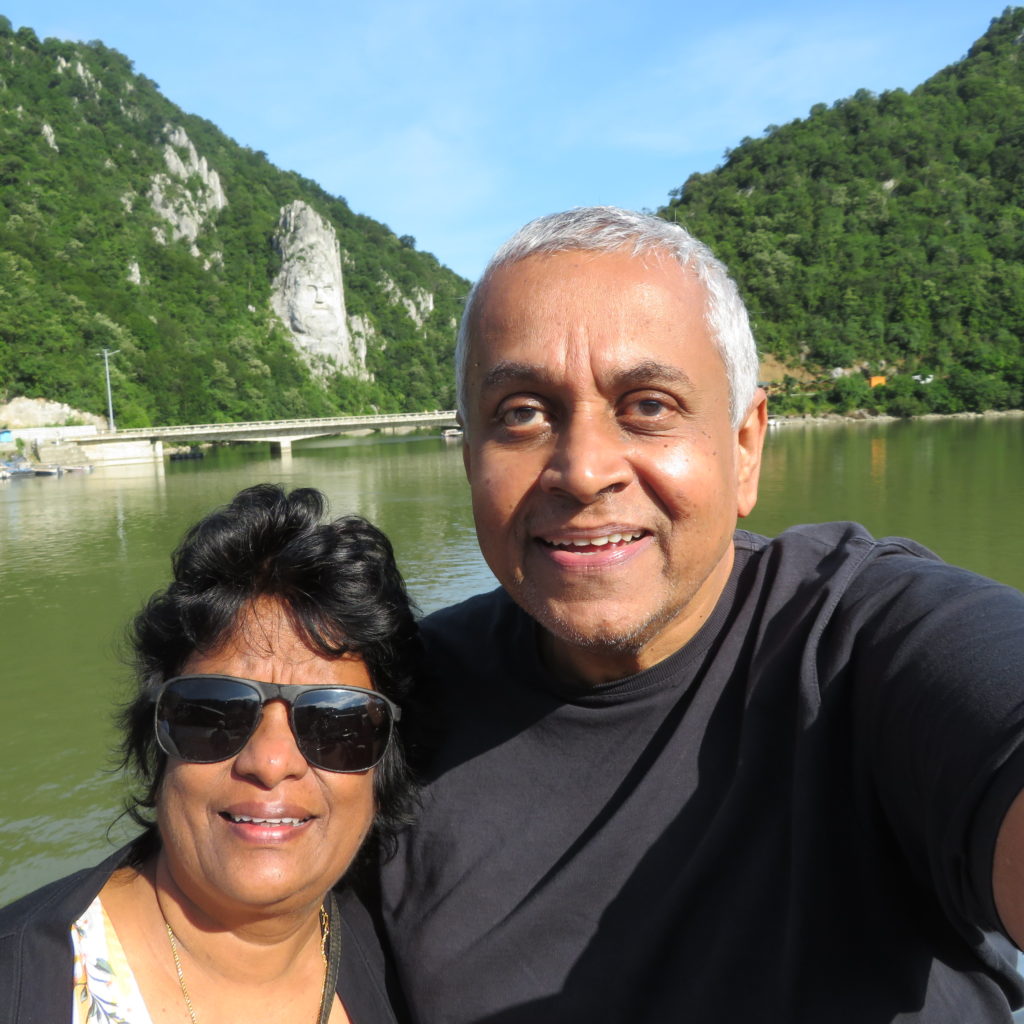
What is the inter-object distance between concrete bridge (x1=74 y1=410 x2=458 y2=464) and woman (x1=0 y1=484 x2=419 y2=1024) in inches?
1672

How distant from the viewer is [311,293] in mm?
88125

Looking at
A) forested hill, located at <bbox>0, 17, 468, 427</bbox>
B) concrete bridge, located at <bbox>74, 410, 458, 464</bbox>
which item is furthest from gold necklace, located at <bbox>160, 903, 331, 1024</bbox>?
forested hill, located at <bbox>0, 17, 468, 427</bbox>

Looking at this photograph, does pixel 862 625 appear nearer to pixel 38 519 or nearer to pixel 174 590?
pixel 174 590

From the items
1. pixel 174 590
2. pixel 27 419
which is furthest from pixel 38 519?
pixel 27 419

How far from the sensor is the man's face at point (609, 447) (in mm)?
1316

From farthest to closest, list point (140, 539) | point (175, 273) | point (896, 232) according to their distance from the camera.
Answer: point (896, 232) → point (175, 273) → point (140, 539)

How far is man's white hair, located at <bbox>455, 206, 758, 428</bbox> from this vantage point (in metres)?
1.38

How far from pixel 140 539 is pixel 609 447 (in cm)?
1981

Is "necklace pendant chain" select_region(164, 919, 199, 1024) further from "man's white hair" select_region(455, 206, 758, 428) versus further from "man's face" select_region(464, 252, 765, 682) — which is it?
"man's white hair" select_region(455, 206, 758, 428)

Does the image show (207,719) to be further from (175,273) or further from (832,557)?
(175,273)

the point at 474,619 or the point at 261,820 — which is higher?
the point at 474,619

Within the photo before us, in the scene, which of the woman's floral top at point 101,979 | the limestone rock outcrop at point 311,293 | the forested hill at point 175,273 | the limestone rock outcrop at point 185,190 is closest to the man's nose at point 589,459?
the woman's floral top at point 101,979

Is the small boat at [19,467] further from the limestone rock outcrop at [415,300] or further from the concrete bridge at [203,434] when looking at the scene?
the limestone rock outcrop at [415,300]

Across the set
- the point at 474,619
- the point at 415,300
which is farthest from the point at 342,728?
the point at 415,300
